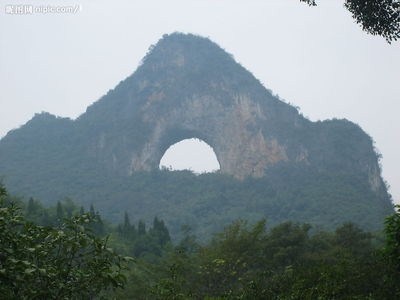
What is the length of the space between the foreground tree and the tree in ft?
27.3

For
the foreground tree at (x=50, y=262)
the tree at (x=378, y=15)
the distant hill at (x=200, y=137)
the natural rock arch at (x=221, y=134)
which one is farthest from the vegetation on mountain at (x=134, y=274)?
the natural rock arch at (x=221, y=134)

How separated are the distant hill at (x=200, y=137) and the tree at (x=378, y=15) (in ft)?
224

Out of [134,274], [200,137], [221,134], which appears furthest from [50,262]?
[200,137]

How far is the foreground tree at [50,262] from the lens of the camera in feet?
14.9

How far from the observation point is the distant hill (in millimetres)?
85438

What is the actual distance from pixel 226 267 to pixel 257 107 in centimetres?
8180

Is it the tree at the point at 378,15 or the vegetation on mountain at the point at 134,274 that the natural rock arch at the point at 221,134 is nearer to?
the vegetation on mountain at the point at 134,274

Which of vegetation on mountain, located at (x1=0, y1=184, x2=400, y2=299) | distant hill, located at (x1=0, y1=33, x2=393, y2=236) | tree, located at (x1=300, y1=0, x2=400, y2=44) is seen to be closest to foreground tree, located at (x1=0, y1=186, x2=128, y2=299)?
vegetation on mountain, located at (x1=0, y1=184, x2=400, y2=299)

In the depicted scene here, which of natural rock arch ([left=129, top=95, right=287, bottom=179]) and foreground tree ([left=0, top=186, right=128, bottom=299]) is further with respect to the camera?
natural rock arch ([left=129, top=95, right=287, bottom=179])

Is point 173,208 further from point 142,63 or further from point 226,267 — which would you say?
point 226,267

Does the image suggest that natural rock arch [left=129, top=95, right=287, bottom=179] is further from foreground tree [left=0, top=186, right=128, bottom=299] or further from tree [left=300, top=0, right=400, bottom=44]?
foreground tree [left=0, top=186, right=128, bottom=299]

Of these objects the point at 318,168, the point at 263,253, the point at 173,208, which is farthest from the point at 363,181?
the point at 263,253

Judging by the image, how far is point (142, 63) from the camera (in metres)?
112

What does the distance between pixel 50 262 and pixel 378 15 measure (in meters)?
9.16
